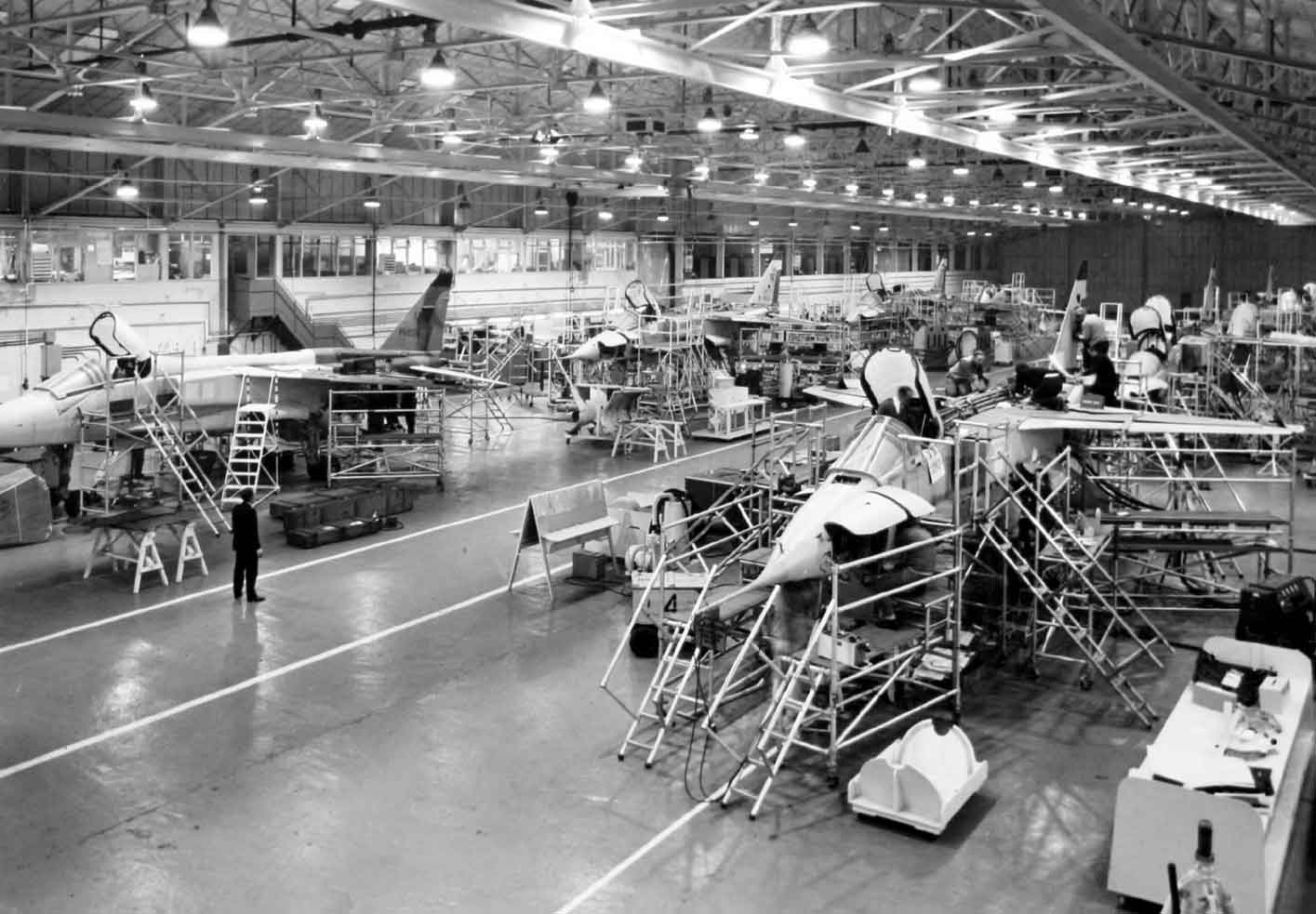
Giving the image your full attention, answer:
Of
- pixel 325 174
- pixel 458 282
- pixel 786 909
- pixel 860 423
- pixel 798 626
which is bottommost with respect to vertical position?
pixel 786 909

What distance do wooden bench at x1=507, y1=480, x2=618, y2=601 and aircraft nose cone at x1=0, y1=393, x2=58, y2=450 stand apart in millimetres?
8983

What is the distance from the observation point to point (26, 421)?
21.0 metres

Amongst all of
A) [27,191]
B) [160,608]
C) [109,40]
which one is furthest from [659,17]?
[27,191]

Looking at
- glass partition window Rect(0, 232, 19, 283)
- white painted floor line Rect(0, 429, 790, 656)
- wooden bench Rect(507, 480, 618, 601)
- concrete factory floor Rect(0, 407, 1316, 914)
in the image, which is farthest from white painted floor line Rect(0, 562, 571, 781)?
glass partition window Rect(0, 232, 19, 283)

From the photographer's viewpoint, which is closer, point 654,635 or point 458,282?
point 654,635

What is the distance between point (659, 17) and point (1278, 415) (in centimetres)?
2240

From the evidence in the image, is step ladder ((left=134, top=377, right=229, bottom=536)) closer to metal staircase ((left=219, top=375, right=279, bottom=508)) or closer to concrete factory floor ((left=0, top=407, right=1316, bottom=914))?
metal staircase ((left=219, top=375, right=279, bottom=508))

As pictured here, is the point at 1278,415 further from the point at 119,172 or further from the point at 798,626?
the point at 119,172

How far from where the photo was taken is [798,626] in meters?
12.1

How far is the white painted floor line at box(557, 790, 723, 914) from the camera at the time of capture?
889 centimetres

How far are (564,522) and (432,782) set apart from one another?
7441 mm

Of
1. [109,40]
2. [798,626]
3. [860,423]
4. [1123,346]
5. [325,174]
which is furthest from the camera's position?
[325,174]

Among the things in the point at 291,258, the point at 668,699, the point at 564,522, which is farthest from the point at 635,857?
the point at 291,258

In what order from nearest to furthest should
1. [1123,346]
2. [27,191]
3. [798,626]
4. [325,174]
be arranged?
1. [798,626]
2. [1123,346]
3. [27,191]
4. [325,174]
